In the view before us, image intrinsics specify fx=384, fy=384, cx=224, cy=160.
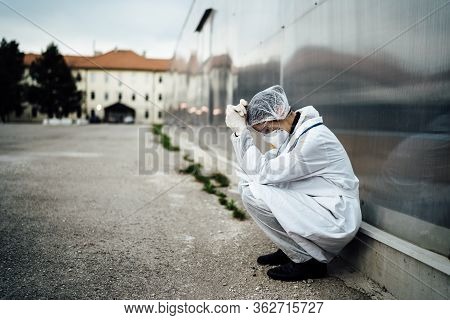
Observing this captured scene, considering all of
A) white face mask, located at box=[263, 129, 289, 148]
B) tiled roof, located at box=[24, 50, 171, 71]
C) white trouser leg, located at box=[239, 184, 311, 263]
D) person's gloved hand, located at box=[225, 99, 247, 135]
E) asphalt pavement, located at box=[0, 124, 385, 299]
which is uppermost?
tiled roof, located at box=[24, 50, 171, 71]

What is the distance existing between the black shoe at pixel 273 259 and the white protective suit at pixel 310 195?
298 mm

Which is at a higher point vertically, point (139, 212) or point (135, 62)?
point (135, 62)

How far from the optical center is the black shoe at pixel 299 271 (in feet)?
8.65

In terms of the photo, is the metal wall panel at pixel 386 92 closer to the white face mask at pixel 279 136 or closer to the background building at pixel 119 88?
the white face mask at pixel 279 136

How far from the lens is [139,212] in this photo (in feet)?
15.0

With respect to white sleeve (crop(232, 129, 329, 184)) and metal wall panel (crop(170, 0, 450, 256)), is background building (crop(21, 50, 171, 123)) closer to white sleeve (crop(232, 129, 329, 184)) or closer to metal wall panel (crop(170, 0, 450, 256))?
metal wall panel (crop(170, 0, 450, 256))

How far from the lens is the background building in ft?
223

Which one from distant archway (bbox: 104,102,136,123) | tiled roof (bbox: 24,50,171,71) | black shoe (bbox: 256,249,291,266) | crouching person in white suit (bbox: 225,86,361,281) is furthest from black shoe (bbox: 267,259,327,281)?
tiled roof (bbox: 24,50,171,71)

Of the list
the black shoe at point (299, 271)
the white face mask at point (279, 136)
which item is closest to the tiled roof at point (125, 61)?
the white face mask at point (279, 136)

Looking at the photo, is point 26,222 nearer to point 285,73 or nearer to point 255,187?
point 255,187

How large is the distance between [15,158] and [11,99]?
A: 42303 mm

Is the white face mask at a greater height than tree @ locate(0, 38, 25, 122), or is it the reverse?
tree @ locate(0, 38, 25, 122)

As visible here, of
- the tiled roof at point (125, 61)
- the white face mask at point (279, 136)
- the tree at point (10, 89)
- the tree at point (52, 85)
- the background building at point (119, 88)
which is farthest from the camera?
the tiled roof at point (125, 61)
